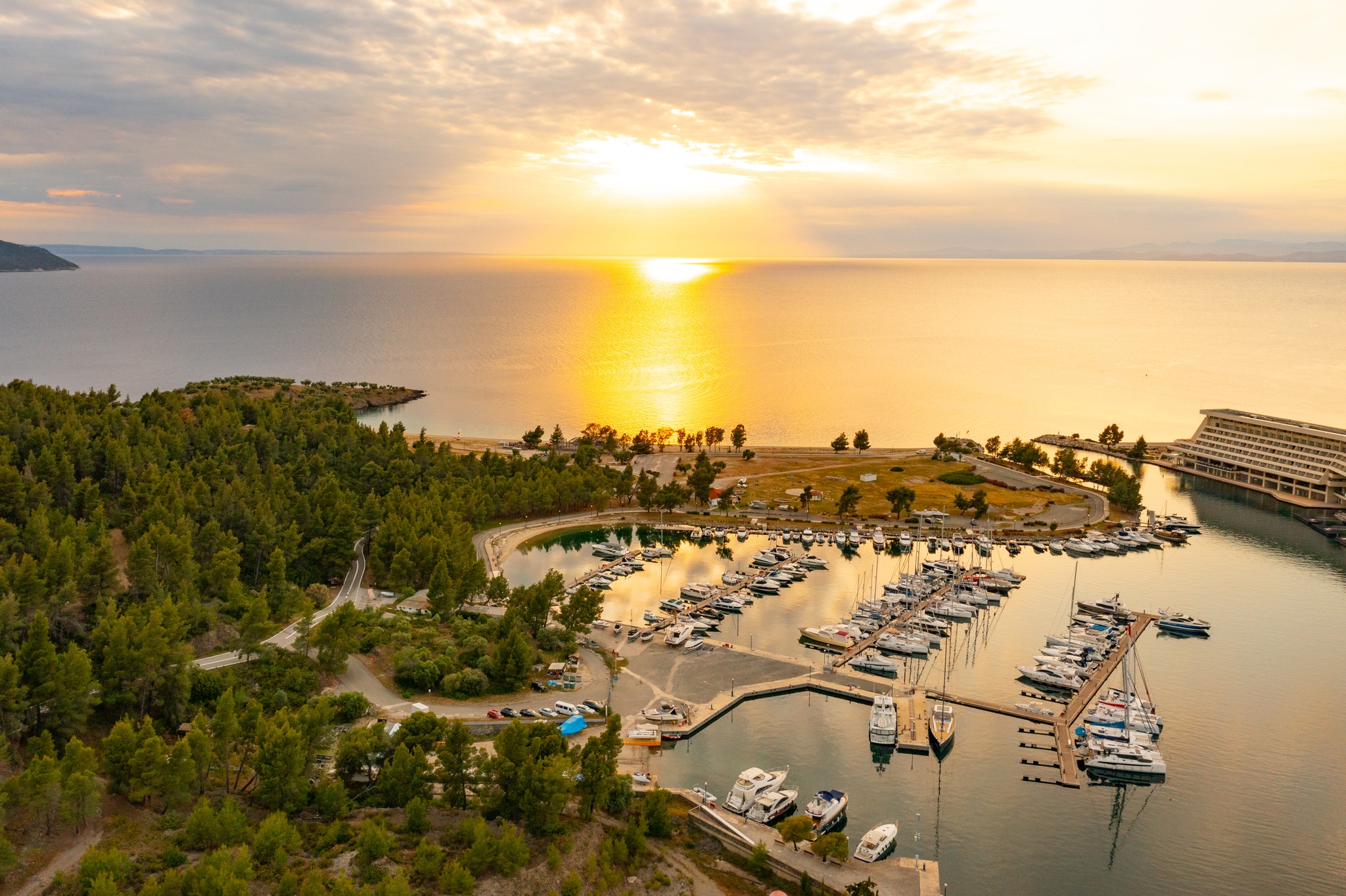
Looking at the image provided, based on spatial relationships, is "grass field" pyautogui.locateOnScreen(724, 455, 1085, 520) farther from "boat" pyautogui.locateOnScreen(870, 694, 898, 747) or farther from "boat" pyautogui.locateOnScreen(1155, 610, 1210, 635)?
"boat" pyautogui.locateOnScreen(870, 694, 898, 747)

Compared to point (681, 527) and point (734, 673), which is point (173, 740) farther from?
point (681, 527)

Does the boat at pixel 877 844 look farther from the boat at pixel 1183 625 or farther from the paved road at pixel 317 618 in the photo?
the boat at pixel 1183 625

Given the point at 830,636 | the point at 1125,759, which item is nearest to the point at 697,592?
the point at 830,636

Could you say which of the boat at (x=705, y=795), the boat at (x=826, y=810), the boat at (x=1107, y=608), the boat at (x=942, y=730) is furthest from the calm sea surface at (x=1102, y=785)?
the boat at (x=1107, y=608)

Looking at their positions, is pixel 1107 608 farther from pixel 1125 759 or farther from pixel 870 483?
pixel 870 483

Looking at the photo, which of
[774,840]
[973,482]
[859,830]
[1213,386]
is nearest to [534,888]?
[774,840]

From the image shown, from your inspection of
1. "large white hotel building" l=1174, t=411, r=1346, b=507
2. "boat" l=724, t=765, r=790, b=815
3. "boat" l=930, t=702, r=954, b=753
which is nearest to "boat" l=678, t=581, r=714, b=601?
"boat" l=930, t=702, r=954, b=753
